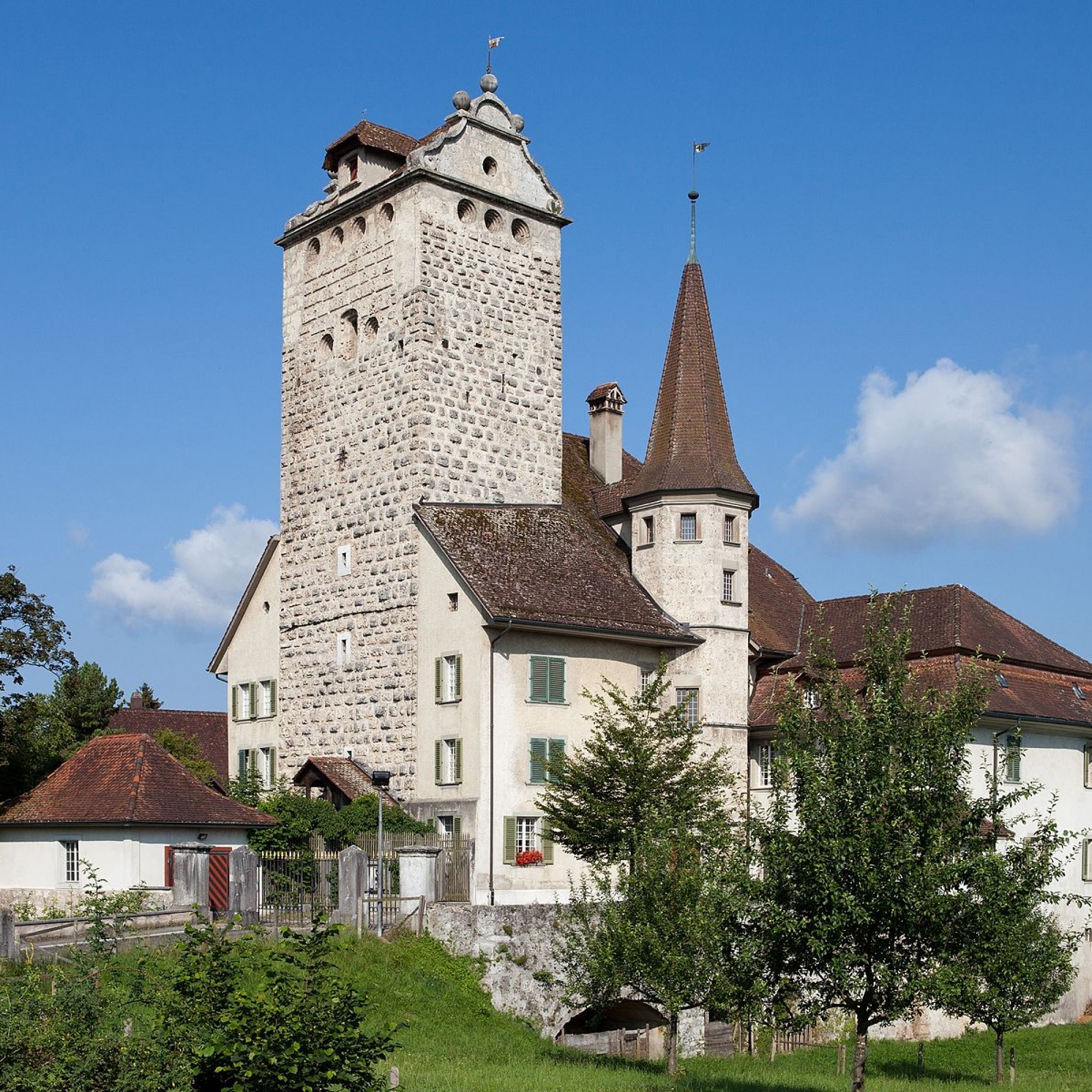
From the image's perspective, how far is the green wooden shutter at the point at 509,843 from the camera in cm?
3631

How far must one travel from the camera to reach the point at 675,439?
41094mm

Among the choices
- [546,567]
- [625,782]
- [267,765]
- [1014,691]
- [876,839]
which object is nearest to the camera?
[876,839]

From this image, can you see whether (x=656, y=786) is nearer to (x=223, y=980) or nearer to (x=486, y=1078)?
(x=486, y=1078)

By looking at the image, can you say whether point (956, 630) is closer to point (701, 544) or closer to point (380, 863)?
point (701, 544)

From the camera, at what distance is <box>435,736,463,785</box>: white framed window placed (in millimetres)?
36969

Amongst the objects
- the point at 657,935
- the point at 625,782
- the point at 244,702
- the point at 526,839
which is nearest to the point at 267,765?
the point at 244,702

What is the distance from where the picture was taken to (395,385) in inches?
1613

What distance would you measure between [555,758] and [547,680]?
6.35 ft

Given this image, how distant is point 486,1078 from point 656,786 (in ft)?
38.0

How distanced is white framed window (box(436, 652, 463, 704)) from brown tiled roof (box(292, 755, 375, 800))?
3.04 m

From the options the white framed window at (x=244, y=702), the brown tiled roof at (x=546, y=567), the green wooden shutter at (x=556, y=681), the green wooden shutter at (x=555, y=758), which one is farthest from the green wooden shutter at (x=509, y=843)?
the white framed window at (x=244, y=702)

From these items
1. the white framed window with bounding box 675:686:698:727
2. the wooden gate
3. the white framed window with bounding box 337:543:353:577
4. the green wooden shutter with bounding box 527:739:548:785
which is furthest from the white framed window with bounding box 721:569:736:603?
the wooden gate

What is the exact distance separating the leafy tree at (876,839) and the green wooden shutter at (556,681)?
50.0 ft

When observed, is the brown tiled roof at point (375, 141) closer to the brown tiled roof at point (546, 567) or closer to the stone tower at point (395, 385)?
the stone tower at point (395, 385)
